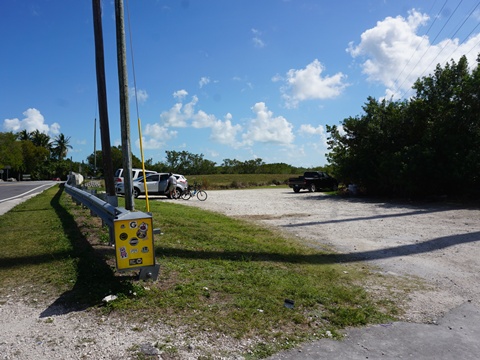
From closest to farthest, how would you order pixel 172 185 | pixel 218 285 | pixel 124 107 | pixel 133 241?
pixel 133 241 < pixel 218 285 < pixel 124 107 < pixel 172 185

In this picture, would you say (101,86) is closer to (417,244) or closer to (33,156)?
(417,244)

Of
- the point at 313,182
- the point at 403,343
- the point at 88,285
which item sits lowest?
the point at 403,343

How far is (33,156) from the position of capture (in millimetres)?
89875

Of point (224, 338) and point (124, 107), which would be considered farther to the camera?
point (124, 107)

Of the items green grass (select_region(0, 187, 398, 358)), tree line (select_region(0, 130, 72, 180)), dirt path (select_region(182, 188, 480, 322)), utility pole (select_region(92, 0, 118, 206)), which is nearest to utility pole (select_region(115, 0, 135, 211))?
green grass (select_region(0, 187, 398, 358))

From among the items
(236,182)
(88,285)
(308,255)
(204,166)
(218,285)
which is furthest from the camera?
(204,166)

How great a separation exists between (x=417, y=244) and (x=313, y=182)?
24.9m

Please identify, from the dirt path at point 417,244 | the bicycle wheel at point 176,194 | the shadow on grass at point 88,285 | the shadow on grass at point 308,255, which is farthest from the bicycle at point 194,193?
the shadow on grass at point 88,285

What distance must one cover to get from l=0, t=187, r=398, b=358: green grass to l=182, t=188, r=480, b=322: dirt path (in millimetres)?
589

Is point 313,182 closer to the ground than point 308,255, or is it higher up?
higher up

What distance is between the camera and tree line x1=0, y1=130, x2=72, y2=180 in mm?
74162

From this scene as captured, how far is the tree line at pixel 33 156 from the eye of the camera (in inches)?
2920

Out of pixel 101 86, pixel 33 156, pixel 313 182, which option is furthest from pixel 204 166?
pixel 101 86

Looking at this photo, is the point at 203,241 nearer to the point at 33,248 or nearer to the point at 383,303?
the point at 33,248
